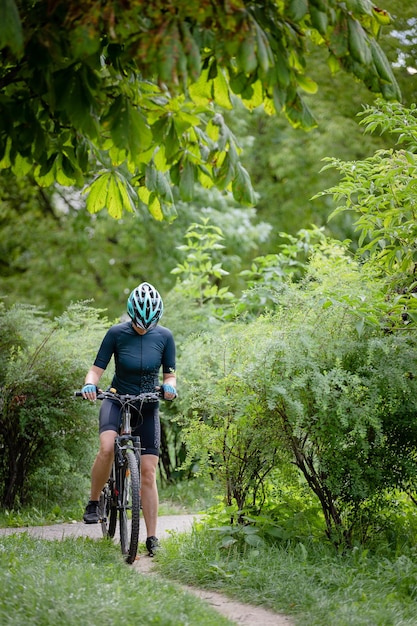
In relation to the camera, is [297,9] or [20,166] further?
[20,166]

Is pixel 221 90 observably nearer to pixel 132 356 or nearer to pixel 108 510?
pixel 132 356

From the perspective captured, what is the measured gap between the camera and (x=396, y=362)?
5.84 metres

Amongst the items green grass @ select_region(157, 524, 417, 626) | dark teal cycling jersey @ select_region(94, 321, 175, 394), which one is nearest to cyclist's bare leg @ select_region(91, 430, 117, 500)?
dark teal cycling jersey @ select_region(94, 321, 175, 394)

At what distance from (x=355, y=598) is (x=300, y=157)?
15.8 metres

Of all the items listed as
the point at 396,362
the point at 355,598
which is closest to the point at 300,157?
the point at 396,362

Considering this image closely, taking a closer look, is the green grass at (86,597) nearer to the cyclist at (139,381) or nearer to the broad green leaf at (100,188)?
the cyclist at (139,381)

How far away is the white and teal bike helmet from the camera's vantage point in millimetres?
6461

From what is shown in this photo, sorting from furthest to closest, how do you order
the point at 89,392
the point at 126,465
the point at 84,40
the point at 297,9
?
the point at 126,465
the point at 89,392
the point at 297,9
the point at 84,40

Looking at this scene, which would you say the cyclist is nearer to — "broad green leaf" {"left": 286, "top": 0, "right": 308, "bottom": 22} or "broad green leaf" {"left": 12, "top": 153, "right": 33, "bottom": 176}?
"broad green leaf" {"left": 12, "top": 153, "right": 33, "bottom": 176}

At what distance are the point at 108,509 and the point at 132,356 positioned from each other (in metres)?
1.42

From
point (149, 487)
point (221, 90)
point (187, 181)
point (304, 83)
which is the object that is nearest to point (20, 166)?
point (187, 181)

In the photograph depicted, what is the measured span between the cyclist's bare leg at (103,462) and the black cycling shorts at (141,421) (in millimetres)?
74

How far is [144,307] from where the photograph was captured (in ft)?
21.2

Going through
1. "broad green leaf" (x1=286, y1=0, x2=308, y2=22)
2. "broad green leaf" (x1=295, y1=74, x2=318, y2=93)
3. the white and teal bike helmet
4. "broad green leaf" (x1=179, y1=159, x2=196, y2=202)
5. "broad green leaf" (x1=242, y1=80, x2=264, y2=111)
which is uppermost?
"broad green leaf" (x1=286, y1=0, x2=308, y2=22)
